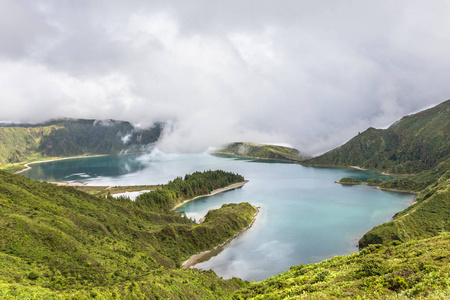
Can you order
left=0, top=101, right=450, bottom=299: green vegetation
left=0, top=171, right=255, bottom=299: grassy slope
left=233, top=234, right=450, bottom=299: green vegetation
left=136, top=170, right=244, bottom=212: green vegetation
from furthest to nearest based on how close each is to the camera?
left=136, top=170, right=244, bottom=212: green vegetation < left=0, top=171, right=255, bottom=299: grassy slope < left=0, top=101, right=450, bottom=299: green vegetation < left=233, top=234, right=450, bottom=299: green vegetation

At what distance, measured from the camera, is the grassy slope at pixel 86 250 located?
1249 inches

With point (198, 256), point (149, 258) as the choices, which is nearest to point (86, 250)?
point (149, 258)

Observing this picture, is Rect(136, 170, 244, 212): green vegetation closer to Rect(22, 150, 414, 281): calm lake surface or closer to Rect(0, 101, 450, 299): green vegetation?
Rect(22, 150, 414, 281): calm lake surface

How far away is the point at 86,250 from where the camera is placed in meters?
44.9

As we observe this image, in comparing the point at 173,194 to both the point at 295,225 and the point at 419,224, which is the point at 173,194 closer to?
the point at 295,225

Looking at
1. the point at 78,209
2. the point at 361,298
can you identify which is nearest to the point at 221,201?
the point at 78,209

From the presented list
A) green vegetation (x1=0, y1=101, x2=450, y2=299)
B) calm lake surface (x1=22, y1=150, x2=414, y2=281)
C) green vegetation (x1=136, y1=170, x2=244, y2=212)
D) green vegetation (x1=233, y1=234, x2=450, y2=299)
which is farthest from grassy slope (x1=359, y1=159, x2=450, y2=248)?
green vegetation (x1=136, y1=170, x2=244, y2=212)

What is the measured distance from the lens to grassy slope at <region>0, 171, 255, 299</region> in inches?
1249

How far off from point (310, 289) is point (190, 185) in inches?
6177

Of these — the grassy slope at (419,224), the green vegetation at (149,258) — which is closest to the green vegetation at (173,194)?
the green vegetation at (149,258)

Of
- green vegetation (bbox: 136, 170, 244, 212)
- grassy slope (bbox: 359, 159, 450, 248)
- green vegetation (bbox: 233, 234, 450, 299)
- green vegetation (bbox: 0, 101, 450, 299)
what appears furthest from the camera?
green vegetation (bbox: 136, 170, 244, 212)

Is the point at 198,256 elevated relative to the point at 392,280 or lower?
lower

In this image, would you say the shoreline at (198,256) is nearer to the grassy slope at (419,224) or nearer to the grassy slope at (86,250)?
the grassy slope at (86,250)

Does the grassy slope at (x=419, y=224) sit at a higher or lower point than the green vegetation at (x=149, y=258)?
lower
